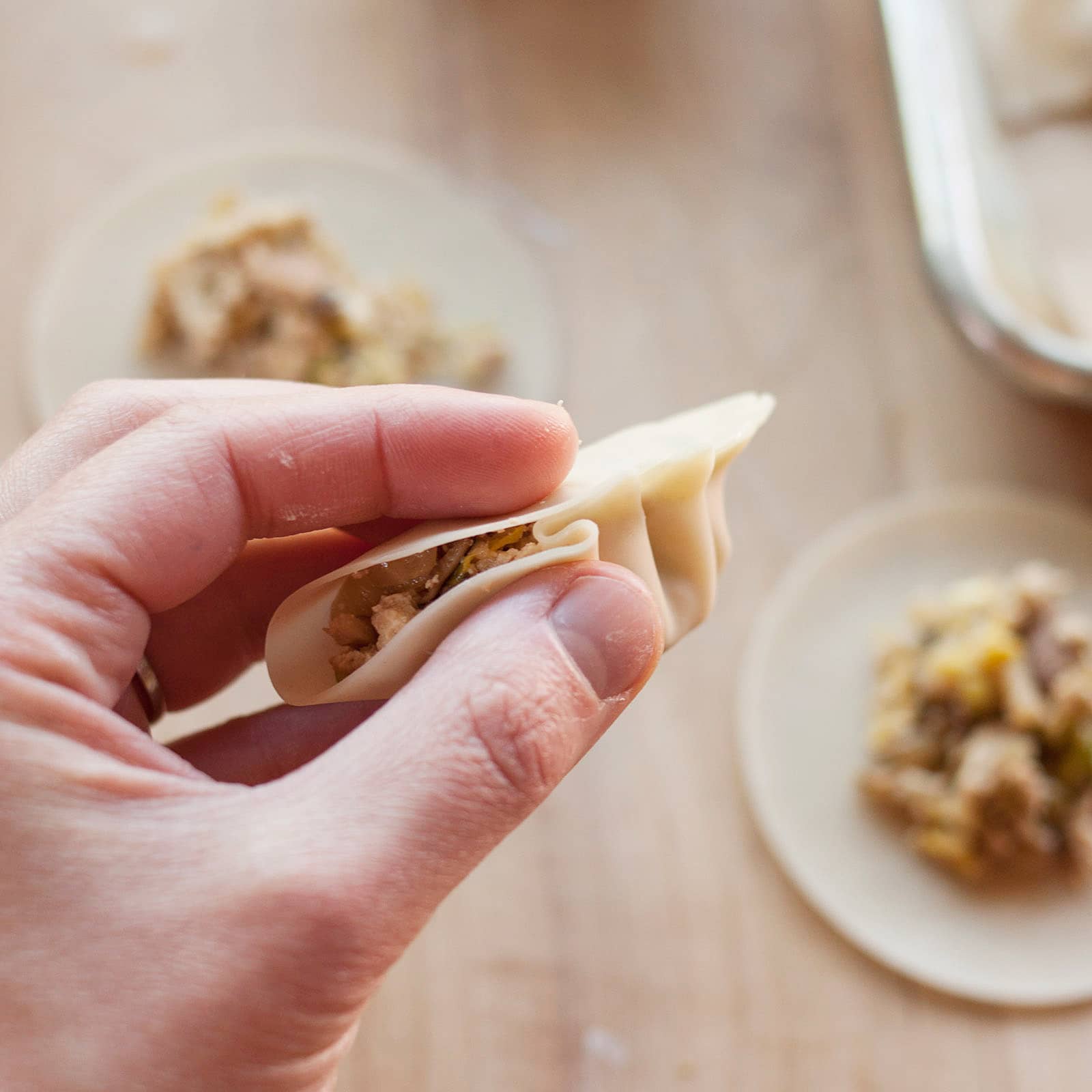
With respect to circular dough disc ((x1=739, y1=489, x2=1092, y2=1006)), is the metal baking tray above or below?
above

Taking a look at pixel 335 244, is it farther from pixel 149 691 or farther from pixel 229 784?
pixel 229 784

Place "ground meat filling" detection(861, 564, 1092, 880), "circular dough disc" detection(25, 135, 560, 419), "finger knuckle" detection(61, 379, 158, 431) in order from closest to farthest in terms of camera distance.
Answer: "finger knuckle" detection(61, 379, 158, 431) < "ground meat filling" detection(861, 564, 1092, 880) < "circular dough disc" detection(25, 135, 560, 419)

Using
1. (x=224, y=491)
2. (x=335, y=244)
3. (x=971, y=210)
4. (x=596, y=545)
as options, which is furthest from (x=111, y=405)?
(x=971, y=210)

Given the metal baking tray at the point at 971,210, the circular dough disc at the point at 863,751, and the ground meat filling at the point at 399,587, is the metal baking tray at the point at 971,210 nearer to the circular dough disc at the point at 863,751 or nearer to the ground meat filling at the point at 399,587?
the circular dough disc at the point at 863,751

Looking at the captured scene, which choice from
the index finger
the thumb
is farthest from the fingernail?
the index finger

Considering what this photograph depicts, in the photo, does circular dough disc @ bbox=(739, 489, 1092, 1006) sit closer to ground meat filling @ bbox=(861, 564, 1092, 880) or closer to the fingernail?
ground meat filling @ bbox=(861, 564, 1092, 880)

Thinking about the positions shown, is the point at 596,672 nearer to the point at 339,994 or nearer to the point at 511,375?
the point at 339,994

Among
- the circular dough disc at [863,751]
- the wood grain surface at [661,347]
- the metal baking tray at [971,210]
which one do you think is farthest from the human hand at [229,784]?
the metal baking tray at [971,210]
